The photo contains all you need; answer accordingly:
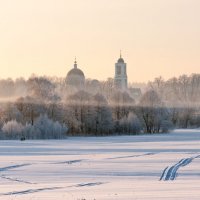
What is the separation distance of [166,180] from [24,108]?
68045 mm

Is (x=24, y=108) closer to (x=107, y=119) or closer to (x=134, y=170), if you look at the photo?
(x=107, y=119)

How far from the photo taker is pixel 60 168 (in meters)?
33.4

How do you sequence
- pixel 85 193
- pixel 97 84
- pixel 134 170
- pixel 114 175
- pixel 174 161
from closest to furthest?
pixel 85 193
pixel 114 175
pixel 134 170
pixel 174 161
pixel 97 84

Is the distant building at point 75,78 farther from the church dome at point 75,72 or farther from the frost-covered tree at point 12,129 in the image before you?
the frost-covered tree at point 12,129

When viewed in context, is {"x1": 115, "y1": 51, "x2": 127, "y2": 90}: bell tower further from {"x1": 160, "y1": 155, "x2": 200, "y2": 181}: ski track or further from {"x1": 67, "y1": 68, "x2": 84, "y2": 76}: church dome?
{"x1": 160, "y1": 155, "x2": 200, "y2": 181}: ski track

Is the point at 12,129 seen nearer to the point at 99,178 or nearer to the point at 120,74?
the point at 99,178

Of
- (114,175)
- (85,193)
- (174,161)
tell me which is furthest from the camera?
(174,161)

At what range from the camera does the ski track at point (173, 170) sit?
1091 inches

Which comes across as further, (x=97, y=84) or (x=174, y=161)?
(x=97, y=84)

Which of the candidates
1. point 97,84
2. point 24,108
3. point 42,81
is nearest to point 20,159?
point 24,108

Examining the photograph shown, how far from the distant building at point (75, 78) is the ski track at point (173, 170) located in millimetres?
125594

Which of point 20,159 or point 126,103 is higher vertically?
point 126,103

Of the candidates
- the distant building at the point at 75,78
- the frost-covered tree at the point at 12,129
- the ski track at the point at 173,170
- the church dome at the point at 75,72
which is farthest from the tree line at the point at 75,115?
the church dome at the point at 75,72

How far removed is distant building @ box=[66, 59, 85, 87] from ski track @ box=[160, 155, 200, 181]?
412ft
